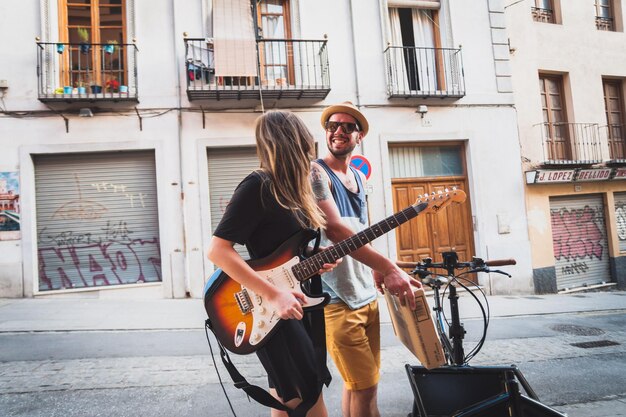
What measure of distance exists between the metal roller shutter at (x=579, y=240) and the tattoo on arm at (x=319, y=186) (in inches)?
436

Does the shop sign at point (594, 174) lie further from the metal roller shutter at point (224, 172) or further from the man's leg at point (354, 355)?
the man's leg at point (354, 355)

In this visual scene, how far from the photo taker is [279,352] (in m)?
1.82

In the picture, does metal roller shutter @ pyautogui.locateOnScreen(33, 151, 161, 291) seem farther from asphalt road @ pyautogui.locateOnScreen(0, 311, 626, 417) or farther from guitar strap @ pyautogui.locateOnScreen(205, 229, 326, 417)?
guitar strap @ pyautogui.locateOnScreen(205, 229, 326, 417)

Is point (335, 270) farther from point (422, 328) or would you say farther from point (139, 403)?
point (139, 403)

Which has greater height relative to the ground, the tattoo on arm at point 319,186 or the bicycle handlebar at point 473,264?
the tattoo on arm at point 319,186

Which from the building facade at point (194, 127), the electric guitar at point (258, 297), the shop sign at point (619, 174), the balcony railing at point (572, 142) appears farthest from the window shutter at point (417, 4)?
the electric guitar at point (258, 297)

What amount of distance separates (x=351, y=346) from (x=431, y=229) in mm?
8552

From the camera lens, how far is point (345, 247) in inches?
79.2

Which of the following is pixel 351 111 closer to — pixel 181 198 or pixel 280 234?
pixel 280 234

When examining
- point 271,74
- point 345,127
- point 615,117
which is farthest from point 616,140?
point 345,127

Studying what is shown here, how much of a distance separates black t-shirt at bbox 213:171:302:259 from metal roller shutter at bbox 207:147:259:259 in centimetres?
789

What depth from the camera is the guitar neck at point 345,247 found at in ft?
6.21

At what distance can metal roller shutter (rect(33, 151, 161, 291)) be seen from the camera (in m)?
9.10

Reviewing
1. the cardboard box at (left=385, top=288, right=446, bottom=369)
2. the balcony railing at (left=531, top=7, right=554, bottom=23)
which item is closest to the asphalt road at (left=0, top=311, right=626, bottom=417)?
the cardboard box at (left=385, top=288, right=446, bottom=369)
